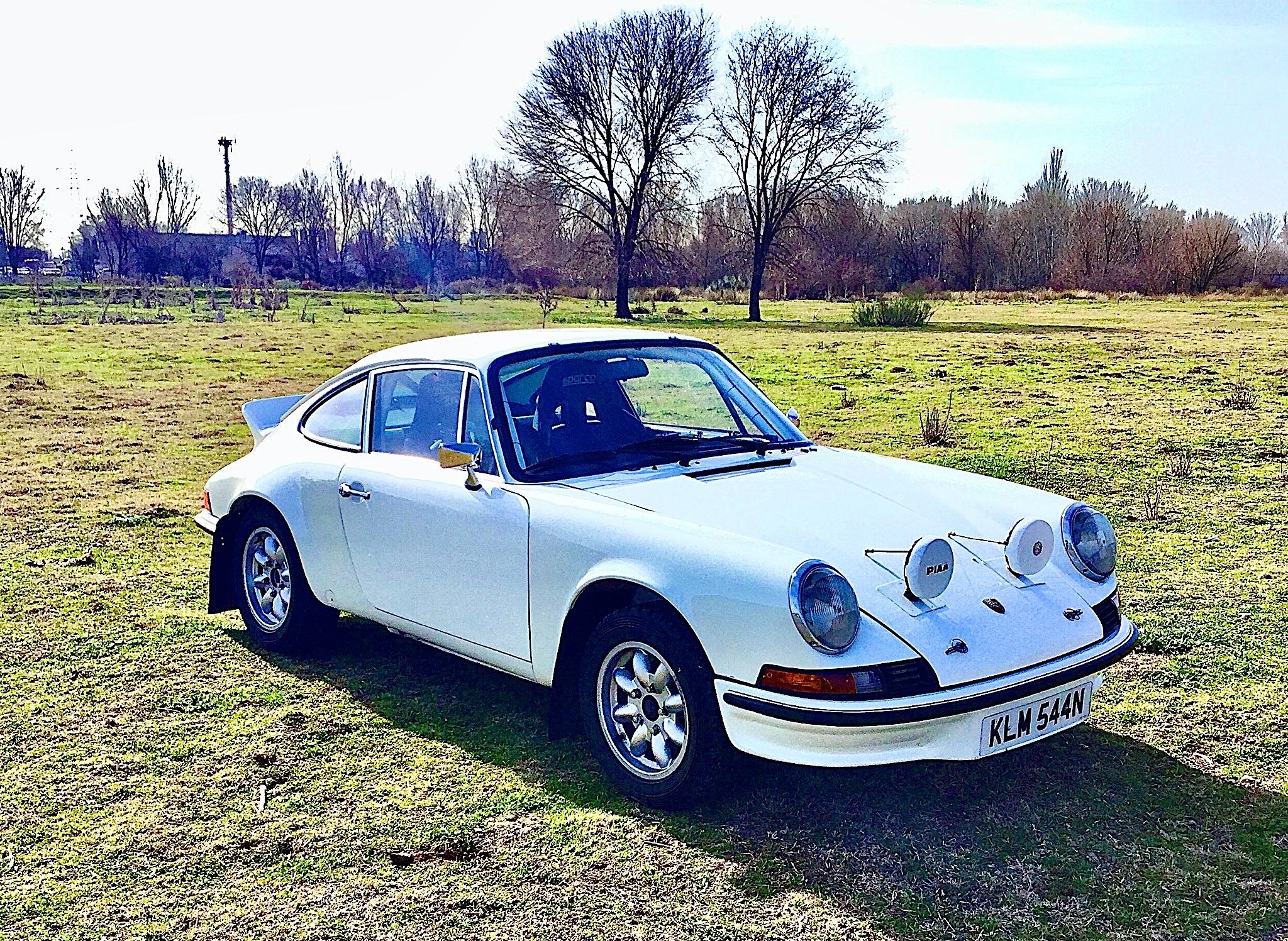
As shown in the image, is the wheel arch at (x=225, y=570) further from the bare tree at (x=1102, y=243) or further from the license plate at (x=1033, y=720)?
the bare tree at (x=1102, y=243)

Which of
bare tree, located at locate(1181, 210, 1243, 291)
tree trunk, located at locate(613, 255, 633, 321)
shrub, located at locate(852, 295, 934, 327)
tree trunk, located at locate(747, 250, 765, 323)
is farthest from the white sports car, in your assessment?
bare tree, located at locate(1181, 210, 1243, 291)

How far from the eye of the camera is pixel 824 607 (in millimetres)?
3689

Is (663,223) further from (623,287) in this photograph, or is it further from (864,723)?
(864,723)

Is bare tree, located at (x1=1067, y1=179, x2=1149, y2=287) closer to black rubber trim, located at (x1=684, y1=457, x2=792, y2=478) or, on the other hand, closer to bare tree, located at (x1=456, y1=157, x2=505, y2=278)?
bare tree, located at (x1=456, y1=157, x2=505, y2=278)

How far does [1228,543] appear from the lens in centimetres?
797

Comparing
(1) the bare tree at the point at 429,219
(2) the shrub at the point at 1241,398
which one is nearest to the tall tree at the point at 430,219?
(1) the bare tree at the point at 429,219

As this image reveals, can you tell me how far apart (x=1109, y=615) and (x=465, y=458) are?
2.52 meters

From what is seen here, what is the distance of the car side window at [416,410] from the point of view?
16.7 feet

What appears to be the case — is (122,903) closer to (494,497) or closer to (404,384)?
(494,497)

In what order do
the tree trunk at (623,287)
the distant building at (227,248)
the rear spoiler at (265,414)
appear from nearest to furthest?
1. the rear spoiler at (265,414)
2. the tree trunk at (623,287)
3. the distant building at (227,248)

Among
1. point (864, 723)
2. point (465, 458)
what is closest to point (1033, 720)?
point (864, 723)

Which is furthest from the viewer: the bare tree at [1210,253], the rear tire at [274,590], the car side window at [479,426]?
the bare tree at [1210,253]

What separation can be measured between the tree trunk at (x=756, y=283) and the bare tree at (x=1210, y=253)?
21814mm

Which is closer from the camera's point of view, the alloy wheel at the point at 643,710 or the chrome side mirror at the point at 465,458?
the alloy wheel at the point at 643,710
